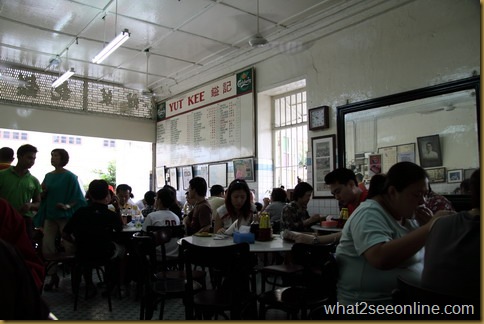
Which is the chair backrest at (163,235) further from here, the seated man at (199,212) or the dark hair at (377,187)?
the dark hair at (377,187)

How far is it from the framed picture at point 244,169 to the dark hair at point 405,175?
211 inches

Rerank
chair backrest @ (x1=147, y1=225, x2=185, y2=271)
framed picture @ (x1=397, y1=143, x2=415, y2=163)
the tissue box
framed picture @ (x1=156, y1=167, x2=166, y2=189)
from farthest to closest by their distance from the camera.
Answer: framed picture @ (x1=156, y1=167, x2=166, y2=189), framed picture @ (x1=397, y1=143, x2=415, y2=163), chair backrest @ (x1=147, y1=225, x2=185, y2=271), the tissue box

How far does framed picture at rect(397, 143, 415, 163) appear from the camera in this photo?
464cm

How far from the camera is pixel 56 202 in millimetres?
4324

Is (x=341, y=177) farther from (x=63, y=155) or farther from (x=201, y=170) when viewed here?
(x=201, y=170)

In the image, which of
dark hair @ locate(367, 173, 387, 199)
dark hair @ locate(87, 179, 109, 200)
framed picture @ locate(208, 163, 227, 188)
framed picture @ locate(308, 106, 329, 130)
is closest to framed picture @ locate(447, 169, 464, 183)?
framed picture @ locate(308, 106, 329, 130)

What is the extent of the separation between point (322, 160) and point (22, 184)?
3.87 metres

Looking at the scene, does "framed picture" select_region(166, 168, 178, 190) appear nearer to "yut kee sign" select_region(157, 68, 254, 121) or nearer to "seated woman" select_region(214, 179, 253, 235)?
"yut kee sign" select_region(157, 68, 254, 121)

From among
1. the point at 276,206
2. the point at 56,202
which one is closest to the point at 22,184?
the point at 56,202

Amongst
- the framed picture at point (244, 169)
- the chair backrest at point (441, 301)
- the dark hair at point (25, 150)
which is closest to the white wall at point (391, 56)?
the framed picture at point (244, 169)

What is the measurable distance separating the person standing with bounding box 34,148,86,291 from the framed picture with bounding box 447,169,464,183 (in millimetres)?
4121

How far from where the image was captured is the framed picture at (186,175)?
28.3 feet

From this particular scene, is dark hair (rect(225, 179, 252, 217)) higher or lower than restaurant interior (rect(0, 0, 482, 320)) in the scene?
lower

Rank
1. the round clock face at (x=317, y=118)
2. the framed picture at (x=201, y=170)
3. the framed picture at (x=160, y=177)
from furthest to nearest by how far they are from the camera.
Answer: the framed picture at (x=160, y=177) < the framed picture at (x=201, y=170) < the round clock face at (x=317, y=118)
